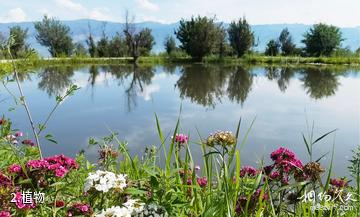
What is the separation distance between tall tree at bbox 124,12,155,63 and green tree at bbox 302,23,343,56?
45.4 feet

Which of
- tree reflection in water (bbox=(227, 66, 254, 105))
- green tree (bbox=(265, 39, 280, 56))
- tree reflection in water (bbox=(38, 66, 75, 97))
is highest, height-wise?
green tree (bbox=(265, 39, 280, 56))

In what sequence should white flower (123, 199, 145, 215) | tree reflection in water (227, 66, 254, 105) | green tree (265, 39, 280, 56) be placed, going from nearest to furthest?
white flower (123, 199, 145, 215) < tree reflection in water (227, 66, 254, 105) < green tree (265, 39, 280, 56)

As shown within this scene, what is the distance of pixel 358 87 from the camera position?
16.0m

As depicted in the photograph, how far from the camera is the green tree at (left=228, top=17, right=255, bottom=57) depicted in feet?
115

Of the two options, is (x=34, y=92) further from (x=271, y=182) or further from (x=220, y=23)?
(x=220, y=23)

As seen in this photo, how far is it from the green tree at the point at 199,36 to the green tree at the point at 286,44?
6041 millimetres

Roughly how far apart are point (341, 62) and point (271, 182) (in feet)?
103

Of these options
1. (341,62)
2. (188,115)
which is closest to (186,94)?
(188,115)

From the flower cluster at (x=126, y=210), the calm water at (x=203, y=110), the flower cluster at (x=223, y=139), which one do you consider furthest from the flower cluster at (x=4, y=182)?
the calm water at (x=203, y=110)

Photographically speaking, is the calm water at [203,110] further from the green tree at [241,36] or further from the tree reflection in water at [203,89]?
the green tree at [241,36]

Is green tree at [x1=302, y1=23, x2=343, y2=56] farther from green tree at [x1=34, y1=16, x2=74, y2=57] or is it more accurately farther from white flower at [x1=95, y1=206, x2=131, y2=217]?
white flower at [x1=95, y1=206, x2=131, y2=217]

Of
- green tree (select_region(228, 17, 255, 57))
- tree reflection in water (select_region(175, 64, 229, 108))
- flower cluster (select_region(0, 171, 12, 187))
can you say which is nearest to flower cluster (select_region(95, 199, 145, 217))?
flower cluster (select_region(0, 171, 12, 187))

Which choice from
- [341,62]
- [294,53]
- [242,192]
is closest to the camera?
[242,192]

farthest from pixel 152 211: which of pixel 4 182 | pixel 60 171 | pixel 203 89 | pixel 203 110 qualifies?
pixel 203 89
